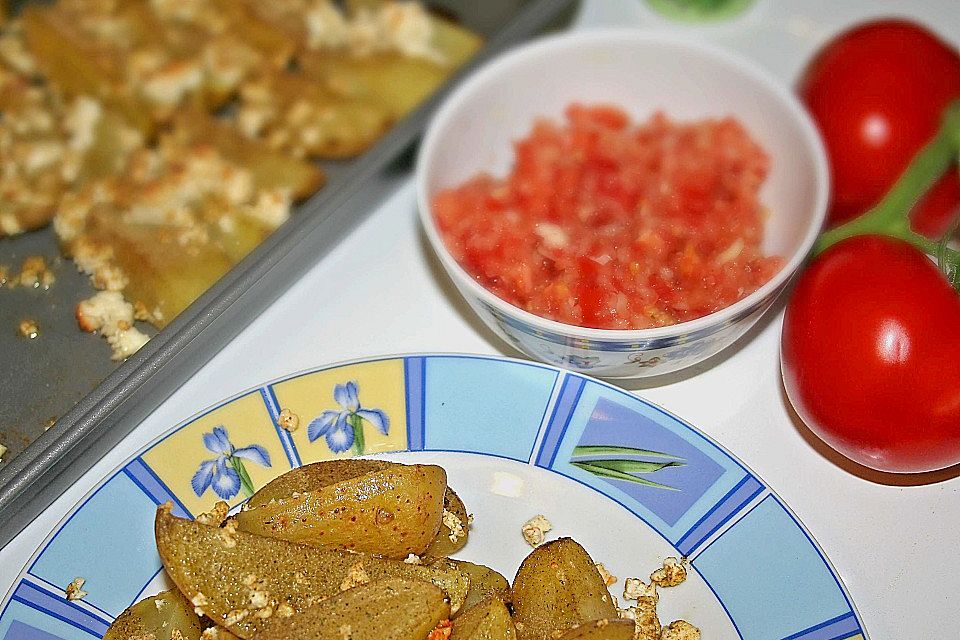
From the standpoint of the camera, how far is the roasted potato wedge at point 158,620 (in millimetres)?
1011

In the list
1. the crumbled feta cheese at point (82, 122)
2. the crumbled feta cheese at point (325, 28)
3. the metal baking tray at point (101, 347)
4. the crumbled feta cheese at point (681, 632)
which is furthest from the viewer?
the crumbled feta cheese at point (325, 28)

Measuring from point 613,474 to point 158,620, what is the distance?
532 mm

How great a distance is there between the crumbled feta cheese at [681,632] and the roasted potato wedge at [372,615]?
254 mm

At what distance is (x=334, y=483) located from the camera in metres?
1.04

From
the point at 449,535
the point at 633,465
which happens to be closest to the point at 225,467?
the point at 449,535

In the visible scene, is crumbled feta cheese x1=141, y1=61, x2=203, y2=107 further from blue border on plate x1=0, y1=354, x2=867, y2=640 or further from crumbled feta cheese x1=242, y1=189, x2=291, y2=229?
blue border on plate x1=0, y1=354, x2=867, y2=640

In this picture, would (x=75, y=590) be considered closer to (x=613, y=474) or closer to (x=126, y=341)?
(x=126, y=341)

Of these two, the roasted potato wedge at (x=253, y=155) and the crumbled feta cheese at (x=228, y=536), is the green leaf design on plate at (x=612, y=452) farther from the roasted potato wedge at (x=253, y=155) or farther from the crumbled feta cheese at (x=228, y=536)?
the roasted potato wedge at (x=253, y=155)

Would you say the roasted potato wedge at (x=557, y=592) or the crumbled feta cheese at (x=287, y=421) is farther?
the crumbled feta cheese at (x=287, y=421)

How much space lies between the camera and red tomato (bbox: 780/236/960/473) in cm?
113

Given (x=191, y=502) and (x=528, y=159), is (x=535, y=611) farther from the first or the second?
(x=528, y=159)

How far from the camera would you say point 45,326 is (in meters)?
1.36

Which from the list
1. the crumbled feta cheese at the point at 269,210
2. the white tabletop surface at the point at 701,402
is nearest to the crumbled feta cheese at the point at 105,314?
the white tabletop surface at the point at 701,402

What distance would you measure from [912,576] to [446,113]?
2.88ft
